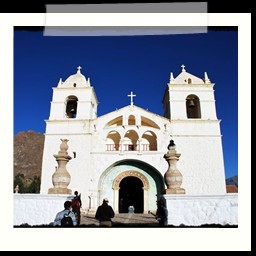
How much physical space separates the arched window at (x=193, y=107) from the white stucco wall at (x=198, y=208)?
7.20m

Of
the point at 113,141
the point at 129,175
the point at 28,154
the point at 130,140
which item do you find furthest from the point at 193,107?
the point at 28,154

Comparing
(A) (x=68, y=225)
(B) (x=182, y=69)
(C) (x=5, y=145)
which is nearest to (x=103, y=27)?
(C) (x=5, y=145)

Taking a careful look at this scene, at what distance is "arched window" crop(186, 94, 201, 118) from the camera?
12047mm

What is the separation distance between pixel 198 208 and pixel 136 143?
727 centimetres

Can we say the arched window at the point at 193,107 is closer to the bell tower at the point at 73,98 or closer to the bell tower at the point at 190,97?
the bell tower at the point at 190,97

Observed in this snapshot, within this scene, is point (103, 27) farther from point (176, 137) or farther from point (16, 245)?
point (176, 137)

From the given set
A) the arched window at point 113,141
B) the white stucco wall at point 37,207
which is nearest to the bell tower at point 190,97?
the arched window at point 113,141

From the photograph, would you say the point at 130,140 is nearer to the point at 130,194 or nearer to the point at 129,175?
the point at 129,175

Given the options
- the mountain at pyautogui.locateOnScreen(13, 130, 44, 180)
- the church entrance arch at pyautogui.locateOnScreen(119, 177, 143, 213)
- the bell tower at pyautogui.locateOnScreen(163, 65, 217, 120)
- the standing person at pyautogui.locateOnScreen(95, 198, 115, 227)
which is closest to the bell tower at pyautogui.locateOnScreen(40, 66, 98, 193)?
the church entrance arch at pyautogui.locateOnScreen(119, 177, 143, 213)

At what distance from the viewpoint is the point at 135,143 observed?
12188 millimetres

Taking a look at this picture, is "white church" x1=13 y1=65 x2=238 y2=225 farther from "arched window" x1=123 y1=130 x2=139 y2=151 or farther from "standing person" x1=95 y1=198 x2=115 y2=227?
"standing person" x1=95 y1=198 x2=115 y2=227

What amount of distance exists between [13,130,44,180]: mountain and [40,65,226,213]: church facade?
13200 millimetres

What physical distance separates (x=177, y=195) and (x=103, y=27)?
3.08 metres
